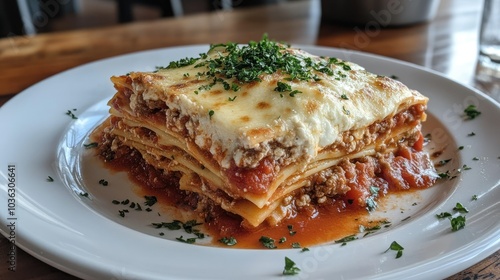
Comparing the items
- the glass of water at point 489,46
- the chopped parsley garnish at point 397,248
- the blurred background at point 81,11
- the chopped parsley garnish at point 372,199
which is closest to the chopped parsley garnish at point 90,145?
the chopped parsley garnish at point 372,199

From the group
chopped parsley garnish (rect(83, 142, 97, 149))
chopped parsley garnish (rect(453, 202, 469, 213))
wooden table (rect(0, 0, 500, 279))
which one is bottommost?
wooden table (rect(0, 0, 500, 279))

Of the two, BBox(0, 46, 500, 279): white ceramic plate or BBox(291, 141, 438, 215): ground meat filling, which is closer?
BBox(0, 46, 500, 279): white ceramic plate

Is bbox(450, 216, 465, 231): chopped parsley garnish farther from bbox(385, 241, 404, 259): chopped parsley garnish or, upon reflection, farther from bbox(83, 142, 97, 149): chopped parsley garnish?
bbox(83, 142, 97, 149): chopped parsley garnish

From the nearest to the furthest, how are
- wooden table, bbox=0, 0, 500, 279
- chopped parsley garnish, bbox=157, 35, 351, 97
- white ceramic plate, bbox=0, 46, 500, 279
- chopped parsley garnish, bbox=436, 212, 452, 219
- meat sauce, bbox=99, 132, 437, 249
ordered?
white ceramic plate, bbox=0, 46, 500, 279
chopped parsley garnish, bbox=436, 212, 452, 219
meat sauce, bbox=99, 132, 437, 249
chopped parsley garnish, bbox=157, 35, 351, 97
wooden table, bbox=0, 0, 500, 279

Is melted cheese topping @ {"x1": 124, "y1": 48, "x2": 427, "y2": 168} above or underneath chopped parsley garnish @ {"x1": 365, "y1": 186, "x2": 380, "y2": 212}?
above

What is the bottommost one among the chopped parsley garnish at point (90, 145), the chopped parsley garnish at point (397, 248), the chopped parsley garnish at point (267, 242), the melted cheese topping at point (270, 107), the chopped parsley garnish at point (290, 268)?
the chopped parsley garnish at point (90, 145)

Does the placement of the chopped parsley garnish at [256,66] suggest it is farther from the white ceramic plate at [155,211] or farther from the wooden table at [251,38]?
the wooden table at [251,38]

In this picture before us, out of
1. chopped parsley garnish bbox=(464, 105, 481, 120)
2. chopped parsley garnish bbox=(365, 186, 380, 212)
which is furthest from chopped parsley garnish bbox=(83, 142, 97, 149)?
chopped parsley garnish bbox=(464, 105, 481, 120)
